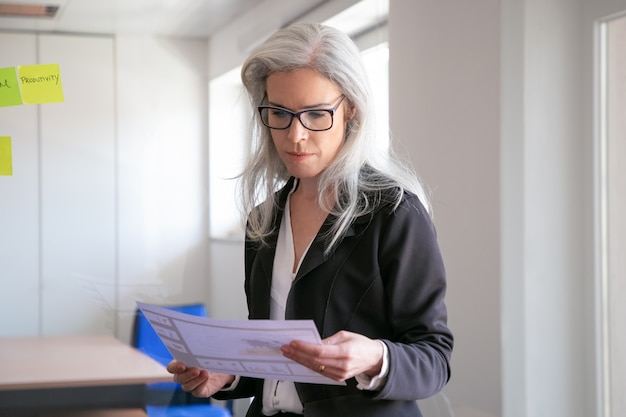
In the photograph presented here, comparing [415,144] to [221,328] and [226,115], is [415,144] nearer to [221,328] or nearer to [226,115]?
[226,115]

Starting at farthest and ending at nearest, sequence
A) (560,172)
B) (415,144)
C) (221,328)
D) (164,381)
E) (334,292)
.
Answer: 1. (415,144)
2. (560,172)
3. (164,381)
4. (334,292)
5. (221,328)

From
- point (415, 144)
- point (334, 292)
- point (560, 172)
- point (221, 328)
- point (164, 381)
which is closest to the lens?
point (221, 328)

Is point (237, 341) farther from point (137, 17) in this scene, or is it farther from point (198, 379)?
point (137, 17)

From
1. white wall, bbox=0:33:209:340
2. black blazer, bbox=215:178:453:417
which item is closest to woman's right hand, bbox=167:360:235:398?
black blazer, bbox=215:178:453:417

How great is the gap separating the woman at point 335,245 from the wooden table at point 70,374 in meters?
1.04

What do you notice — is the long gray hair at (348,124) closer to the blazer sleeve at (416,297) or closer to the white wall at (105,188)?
the blazer sleeve at (416,297)

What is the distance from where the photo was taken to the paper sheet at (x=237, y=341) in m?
1.13

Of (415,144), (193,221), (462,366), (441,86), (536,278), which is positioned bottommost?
(462,366)

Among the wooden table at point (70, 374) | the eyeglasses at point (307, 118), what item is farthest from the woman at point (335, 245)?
the wooden table at point (70, 374)

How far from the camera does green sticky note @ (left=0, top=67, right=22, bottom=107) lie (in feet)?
7.55

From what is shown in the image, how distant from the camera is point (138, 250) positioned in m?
2.56

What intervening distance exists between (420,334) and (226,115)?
1.50 metres

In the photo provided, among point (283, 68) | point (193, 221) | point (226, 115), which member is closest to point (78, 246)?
point (193, 221)

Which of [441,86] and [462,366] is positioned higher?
[441,86]
